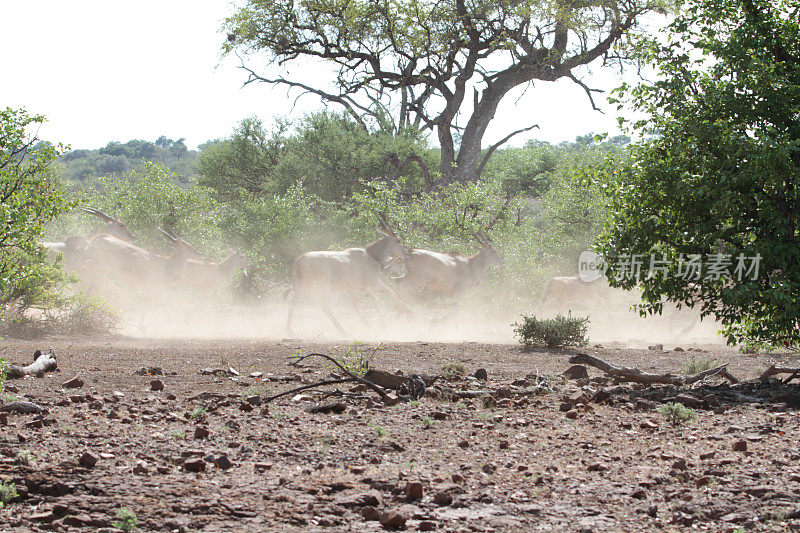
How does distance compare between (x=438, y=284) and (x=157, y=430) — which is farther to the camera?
(x=438, y=284)

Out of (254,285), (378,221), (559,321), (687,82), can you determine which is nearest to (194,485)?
(687,82)

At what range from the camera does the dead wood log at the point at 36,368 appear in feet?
26.2

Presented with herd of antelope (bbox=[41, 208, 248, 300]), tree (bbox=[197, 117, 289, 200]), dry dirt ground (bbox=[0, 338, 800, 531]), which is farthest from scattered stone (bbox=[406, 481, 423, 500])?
tree (bbox=[197, 117, 289, 200])

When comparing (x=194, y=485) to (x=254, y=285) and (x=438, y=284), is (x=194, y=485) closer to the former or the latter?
(x=438, y=284)

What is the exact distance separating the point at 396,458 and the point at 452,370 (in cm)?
385

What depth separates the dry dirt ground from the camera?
156 inches

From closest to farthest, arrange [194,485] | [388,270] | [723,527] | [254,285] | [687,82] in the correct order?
1. [723,527]
2. [194,485]
3. [687,82]
4. [388,270]
5. [254,285]

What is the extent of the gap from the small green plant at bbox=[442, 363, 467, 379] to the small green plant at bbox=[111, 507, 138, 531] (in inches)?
204

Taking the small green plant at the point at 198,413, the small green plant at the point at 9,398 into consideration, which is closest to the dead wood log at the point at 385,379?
the small green plant at the point at 198,413

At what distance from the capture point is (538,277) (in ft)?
71.5

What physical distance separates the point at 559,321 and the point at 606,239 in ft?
15.6

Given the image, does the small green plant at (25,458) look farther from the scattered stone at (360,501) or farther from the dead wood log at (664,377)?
the dead wood log at (664,377)

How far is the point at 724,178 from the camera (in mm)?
7438

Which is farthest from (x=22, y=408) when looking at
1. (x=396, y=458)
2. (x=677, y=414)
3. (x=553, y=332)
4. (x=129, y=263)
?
(x=129, y=263)
